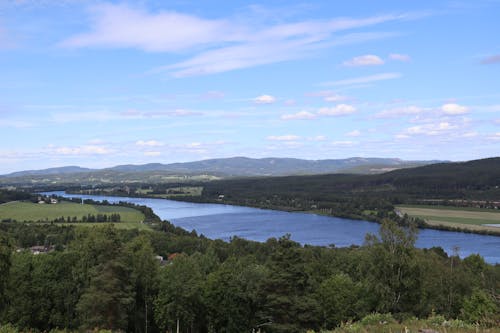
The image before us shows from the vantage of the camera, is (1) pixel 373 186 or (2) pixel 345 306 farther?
(1) pixel 373 186

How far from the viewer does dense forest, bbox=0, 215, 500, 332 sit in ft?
59.3

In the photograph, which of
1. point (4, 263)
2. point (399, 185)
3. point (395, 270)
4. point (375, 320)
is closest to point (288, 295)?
point (395, 270)

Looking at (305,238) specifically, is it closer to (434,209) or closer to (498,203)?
(434,209)

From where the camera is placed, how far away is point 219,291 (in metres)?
22.8

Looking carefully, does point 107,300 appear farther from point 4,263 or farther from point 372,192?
point 372,192

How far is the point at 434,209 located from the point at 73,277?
91.5m

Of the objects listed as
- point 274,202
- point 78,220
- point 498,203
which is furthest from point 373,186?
point 78,220

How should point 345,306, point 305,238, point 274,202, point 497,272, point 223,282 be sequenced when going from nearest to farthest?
point 345,306 < point 223,282 < point 497,272 < point 305,238 < point 274,202

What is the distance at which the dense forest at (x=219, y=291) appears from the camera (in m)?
18.1

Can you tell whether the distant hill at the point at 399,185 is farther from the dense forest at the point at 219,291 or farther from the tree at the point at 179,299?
the tree at the point at 179,299

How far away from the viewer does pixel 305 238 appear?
2665 inches

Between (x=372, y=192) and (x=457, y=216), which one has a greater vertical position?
(x=372, y=192)

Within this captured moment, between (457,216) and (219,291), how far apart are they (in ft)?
254

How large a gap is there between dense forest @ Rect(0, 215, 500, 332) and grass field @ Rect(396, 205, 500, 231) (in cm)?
5814
